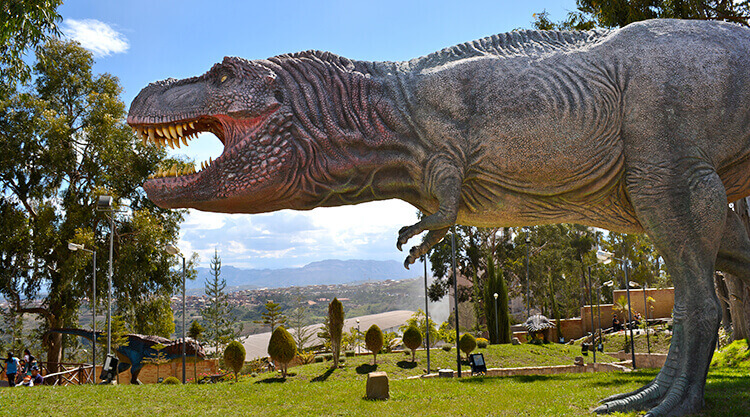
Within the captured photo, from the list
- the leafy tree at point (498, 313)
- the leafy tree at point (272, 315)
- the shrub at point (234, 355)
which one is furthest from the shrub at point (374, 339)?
the leafy tree at point (498, 313)

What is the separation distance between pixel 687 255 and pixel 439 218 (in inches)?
79.1

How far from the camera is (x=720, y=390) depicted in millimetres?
5863

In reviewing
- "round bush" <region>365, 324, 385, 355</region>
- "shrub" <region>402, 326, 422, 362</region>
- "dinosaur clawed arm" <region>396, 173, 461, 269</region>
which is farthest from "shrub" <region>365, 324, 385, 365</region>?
"dinosaur clawed arm" <region>396, 173, 461, 269</region>

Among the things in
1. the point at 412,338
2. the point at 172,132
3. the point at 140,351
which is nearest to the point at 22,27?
the point at 172,132

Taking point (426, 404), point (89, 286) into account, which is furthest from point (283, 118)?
point (89, 286)

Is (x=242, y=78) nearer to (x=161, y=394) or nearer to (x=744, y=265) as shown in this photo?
(x=744, y=265)

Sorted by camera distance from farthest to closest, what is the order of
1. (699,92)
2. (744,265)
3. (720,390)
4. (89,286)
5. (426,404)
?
(89,286) < (426,404) < (720,390) < (744,265) < (699,92)

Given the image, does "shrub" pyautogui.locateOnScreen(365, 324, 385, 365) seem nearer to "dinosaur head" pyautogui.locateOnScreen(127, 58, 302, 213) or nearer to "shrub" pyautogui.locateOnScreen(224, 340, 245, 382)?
"shrub" pyautogui.locateOnScreen(224, 340, 245, 382)

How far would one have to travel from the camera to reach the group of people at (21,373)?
1384 cm

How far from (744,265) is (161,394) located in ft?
32.2

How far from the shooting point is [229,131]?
4828mm

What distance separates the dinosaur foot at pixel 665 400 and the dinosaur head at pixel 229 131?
3.29 m

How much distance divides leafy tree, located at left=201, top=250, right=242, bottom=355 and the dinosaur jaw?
26.4m

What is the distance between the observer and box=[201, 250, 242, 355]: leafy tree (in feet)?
101
